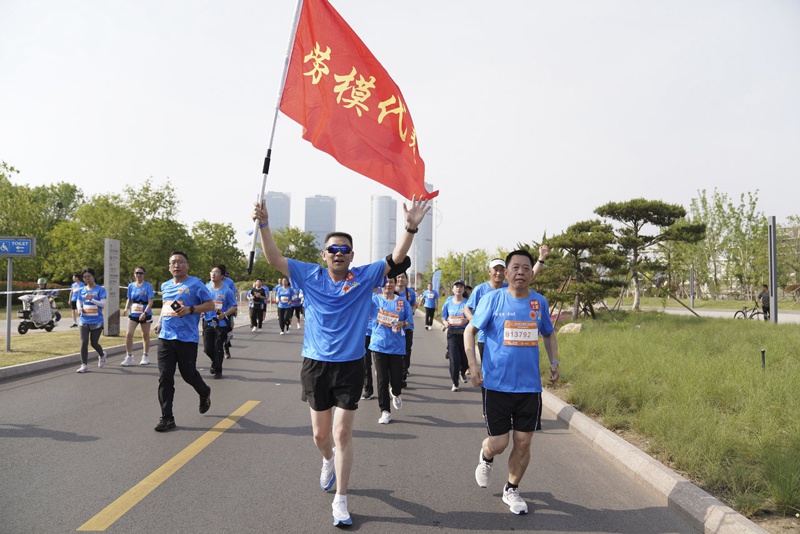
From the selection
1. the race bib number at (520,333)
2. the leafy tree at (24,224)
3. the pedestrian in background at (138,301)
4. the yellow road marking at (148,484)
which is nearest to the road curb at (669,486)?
the race bib number at (520,333)

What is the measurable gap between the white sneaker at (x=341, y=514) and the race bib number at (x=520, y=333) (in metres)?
1.62

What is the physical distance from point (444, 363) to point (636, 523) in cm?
913

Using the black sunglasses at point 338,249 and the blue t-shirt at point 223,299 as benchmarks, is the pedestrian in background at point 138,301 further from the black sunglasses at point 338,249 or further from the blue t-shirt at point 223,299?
the black sunglasses at point 338,249

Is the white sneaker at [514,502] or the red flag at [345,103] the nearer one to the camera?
the white sneaker at [514,502]

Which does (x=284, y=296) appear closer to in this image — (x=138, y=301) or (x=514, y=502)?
(x=138, y=301)

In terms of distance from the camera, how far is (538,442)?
235 inches

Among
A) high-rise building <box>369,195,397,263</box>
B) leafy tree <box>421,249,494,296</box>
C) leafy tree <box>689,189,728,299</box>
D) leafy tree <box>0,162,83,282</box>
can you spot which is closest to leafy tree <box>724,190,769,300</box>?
leafy tree <box>689,189,728,299</box>

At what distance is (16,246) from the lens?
12.2m

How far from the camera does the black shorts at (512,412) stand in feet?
13.4

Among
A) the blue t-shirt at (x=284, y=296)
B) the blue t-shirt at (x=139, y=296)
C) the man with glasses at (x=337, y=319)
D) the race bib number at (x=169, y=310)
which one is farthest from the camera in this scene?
the blue t-shirt at (x=284, y=296)

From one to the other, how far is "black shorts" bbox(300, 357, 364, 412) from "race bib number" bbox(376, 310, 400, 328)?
3016 millimetres

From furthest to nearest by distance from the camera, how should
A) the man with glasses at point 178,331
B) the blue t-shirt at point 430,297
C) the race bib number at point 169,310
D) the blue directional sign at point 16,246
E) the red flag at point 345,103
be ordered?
the blue t-shirt at point 430,297 < the blue directional sign at point 16,246 < the race bib number at point 169,310 < the man with glasses at point 178,331 < the red flag at point 345,103

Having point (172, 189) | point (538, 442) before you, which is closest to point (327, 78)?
point (538, 442)

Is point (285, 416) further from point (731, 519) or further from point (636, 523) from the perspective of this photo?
point (731, 519)
